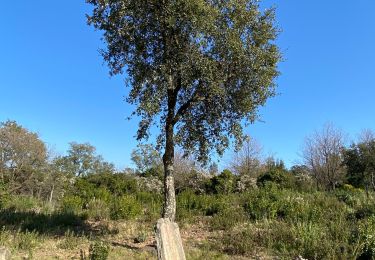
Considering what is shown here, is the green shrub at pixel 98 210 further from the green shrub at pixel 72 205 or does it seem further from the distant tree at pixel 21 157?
the distant tree at pixel 21 157

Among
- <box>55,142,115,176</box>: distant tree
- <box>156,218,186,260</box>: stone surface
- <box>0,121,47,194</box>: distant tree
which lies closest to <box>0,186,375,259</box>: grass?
<box>156,218,186,260</box>: stone surface

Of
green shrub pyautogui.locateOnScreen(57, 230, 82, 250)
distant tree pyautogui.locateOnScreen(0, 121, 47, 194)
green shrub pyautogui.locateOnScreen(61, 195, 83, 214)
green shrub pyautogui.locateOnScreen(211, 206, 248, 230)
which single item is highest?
distant tree pyautogui.locateOnScreen(0, 121, 47, 194)

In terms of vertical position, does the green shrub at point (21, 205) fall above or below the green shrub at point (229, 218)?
above

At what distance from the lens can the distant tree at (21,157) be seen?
3578 centimetres

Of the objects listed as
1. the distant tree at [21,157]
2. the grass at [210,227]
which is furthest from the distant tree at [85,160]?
the grass at [210,227]

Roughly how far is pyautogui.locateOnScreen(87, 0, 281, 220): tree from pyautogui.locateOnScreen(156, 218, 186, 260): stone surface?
3.12 m

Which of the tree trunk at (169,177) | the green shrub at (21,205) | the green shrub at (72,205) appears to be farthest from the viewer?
the green shrub at (21,205)

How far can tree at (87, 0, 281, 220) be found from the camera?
10328mm

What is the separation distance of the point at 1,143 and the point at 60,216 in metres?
25.0

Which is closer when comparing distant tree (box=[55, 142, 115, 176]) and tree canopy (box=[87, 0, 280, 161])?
tree canopy (box=[87, 0, 280, 161])

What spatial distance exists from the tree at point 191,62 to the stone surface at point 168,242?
10.2 feet

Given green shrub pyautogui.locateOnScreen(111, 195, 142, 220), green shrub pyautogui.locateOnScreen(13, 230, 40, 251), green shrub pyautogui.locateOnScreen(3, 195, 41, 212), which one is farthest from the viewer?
green shrub pyautogui.locateOnScreen(3, 195, 41, 212)

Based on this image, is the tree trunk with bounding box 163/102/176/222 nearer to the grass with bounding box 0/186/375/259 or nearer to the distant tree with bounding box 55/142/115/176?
the grass with bounding box 0/186/375/259

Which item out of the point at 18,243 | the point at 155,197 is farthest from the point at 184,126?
the point at 155,197
